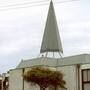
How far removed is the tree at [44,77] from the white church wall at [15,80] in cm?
756

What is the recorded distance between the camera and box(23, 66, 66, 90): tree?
49469 millimetres

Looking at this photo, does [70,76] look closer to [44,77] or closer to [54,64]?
[54,64]

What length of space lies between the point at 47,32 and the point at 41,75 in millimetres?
15072

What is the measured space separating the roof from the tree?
3812 millimetres

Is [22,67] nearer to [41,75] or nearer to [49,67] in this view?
[49,67]

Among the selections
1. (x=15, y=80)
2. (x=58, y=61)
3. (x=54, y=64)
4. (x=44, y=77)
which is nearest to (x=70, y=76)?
(x=54, y=64)

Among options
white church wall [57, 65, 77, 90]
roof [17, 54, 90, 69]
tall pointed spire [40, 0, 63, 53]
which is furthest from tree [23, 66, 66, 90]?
tall pointed spire [40, 0, 63, 53]

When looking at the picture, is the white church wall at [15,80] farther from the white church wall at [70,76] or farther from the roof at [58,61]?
the white church wall at [70,76]

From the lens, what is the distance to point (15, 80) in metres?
59.5

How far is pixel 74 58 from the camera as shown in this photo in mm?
55125

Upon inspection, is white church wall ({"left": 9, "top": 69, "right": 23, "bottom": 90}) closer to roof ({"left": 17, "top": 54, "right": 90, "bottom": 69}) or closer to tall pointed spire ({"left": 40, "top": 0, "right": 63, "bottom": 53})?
roof ({"left": 17, "top": 54, "right": 90, "bottom": 69})

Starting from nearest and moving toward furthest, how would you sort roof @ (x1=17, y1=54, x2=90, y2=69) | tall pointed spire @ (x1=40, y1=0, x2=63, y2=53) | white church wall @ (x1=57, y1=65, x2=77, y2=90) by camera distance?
white church wall @ (x1=57, y1=65, x2=77, y2=90)
roof @ (x1=17, y1=54, x2=90, y2=69)
tall pointed spire @ (x1=40, y1=0, x2=63, y2=53)

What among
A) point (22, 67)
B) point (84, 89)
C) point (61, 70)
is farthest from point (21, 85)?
point (84, 89)

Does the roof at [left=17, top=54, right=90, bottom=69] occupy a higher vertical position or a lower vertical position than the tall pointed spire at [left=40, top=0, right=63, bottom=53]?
lower
